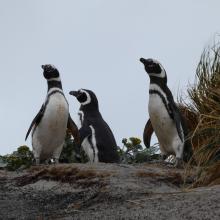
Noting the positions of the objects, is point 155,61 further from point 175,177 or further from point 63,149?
point 175,177

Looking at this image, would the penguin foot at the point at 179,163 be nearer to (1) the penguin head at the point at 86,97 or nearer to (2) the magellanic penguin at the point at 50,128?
(2) the magellanic penguin at the point at 50,128

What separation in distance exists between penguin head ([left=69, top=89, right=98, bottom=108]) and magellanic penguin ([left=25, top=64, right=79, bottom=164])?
103 centimetres

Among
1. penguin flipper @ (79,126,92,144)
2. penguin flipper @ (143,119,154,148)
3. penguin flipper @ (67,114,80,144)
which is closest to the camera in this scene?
penguin flipper @ (67,114,80,144)

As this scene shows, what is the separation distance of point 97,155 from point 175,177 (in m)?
3.07

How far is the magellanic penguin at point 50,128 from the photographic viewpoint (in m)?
9.67

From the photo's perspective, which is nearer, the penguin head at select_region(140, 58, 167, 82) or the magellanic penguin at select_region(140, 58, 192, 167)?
the magellanic penguin at select_region(140, 58, 192, 167)

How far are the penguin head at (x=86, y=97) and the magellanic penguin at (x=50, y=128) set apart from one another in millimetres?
1032

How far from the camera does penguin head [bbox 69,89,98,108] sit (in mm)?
10930

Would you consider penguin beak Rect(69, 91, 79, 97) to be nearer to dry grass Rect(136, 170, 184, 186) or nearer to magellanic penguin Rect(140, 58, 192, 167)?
magellanic penguin Rect(140, 58, 192, 167)

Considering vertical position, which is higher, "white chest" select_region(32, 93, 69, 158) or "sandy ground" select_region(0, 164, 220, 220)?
"white chest" select_region(32, 93, 69, 158)

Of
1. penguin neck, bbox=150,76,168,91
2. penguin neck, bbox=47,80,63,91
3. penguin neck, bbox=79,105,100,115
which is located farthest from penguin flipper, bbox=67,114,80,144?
penguin neck, bbox=150,76,168,91

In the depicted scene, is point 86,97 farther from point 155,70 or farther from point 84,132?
point 155,70

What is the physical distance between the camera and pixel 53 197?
6.55m

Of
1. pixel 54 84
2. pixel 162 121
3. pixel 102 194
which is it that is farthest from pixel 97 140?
pixel 102 194
